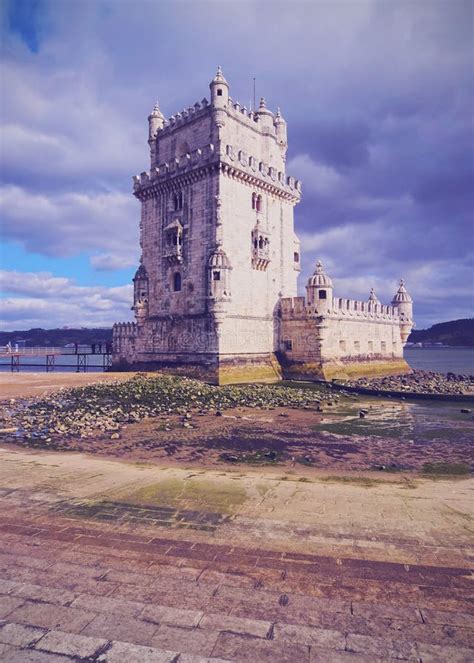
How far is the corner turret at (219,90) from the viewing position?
2936 cm

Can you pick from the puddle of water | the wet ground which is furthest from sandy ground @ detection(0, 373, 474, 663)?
the puddle of water

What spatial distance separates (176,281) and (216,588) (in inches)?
1122

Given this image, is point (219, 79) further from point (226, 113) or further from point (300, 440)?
point (300, 440)

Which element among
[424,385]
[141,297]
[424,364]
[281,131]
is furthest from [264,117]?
→ [424,364]

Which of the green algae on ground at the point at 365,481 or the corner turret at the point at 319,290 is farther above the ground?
the corner turret at the point at 319,290

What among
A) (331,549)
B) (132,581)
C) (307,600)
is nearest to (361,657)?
(307,600)

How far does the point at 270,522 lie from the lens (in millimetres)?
6039

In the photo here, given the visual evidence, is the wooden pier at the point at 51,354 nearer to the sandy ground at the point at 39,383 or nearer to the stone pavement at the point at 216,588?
the sandy ground at the point at 39,383

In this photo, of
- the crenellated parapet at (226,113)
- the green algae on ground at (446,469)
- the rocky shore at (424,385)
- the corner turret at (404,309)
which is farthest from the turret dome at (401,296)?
the green algae on ground at (446,469)

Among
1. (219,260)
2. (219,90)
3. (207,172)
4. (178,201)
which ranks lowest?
(219,260)

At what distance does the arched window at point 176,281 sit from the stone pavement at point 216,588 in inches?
999

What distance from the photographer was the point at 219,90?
2936 cm

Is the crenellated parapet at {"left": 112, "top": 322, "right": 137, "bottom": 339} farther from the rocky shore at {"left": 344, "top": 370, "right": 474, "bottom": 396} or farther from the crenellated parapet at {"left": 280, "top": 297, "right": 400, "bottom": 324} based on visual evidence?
the rocky shore at {"left": 344, "top": 370, "right": 474, "bottom": 396}

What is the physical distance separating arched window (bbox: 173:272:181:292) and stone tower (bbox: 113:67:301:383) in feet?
0.25
